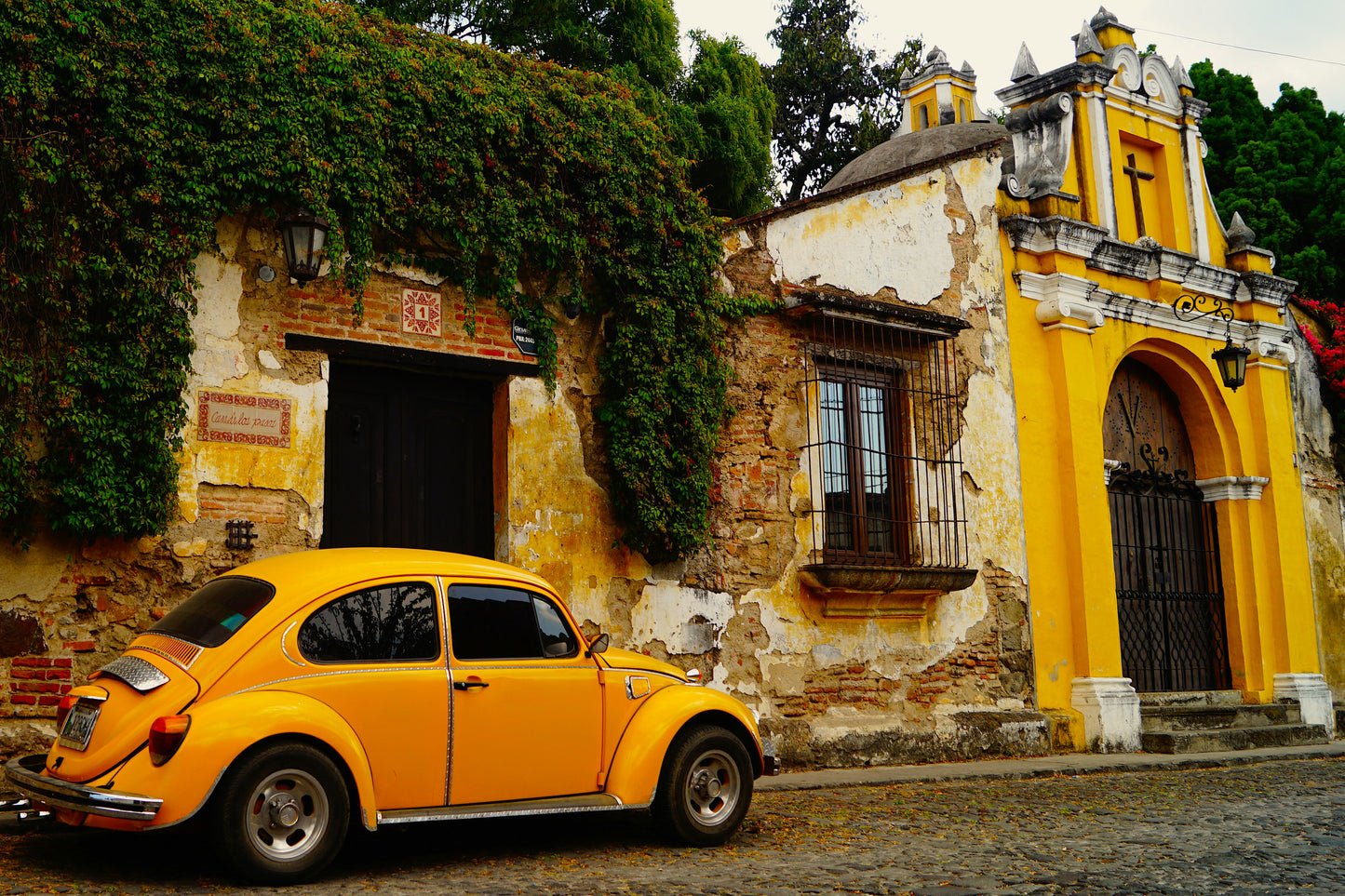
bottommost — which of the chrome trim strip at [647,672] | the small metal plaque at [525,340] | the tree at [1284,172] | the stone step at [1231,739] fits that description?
the stone step at [1231,739]

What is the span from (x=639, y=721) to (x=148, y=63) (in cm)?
479

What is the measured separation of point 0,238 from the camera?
6.45 meters

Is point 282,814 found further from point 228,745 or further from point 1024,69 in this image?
point 1024,69

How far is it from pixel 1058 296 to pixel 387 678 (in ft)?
28.2

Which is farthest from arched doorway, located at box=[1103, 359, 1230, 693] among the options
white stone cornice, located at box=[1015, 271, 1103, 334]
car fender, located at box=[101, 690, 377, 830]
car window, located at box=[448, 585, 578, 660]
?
car fender, located at box=[101, 690, 377, 830]

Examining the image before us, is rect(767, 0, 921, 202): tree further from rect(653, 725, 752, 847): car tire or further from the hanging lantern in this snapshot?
rect(653, 725, 752, 847): car tire

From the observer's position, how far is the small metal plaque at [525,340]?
8.50 m

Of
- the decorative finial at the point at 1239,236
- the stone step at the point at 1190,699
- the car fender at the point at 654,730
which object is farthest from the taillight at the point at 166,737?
the decorative finial at the point at 1239,236

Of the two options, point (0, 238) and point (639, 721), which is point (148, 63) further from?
point (639, 721)

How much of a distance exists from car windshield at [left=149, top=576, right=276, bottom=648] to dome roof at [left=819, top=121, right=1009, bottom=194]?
34.9ft

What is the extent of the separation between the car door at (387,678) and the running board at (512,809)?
0.16ft

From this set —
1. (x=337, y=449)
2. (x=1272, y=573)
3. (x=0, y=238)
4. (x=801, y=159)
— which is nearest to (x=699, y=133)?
(x=801, y=159)

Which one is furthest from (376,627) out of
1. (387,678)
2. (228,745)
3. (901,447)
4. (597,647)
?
(901,447)

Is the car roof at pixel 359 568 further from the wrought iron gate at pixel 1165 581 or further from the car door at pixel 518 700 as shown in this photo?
the wrought iron gate at pixel 1165 581
